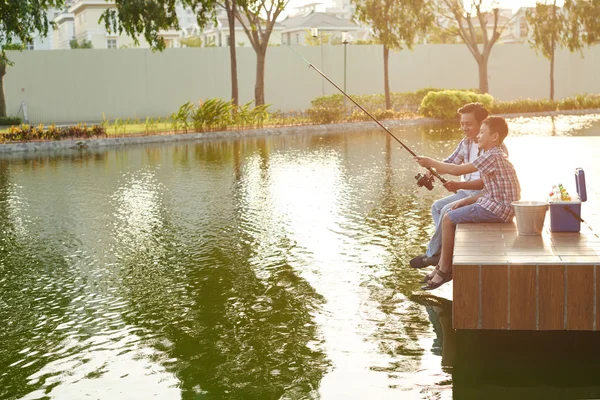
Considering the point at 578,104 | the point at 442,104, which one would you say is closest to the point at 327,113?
the point at 442,104

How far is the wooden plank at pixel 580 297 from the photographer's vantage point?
5.80m

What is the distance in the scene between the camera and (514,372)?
5746 mm

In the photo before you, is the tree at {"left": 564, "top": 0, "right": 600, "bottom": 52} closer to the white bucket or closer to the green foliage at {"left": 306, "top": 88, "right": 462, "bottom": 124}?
the green foliage at {"left": 306, "top": 88, "right": 462, "bottom": 124}

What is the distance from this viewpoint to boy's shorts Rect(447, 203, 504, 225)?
24.6 ft

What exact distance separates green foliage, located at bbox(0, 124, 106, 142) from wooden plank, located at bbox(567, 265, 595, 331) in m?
21.2

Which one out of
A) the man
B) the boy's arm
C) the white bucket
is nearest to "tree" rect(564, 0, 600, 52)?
the man

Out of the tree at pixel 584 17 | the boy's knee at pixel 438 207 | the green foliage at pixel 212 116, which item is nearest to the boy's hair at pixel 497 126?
the boy's knee at pixel 438 207

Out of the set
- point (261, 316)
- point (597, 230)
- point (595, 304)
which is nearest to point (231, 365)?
point (261, 316)

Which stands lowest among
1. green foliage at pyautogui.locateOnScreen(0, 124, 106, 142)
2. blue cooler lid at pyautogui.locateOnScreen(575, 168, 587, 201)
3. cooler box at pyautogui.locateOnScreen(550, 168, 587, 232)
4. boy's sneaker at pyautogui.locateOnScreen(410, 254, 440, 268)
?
boy's sneaker at pyautogui.locateOnScreen(410, 254, 440, 268)

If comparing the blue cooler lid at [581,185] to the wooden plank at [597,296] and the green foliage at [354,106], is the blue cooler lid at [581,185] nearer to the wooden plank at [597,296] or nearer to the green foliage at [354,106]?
the wooden plank at [597,296]

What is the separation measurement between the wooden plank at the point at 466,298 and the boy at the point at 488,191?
166 centimetres

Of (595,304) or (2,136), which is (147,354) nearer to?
(595,304)

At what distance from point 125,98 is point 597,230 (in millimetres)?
30823

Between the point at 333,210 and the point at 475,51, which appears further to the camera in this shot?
the point at 475,51
